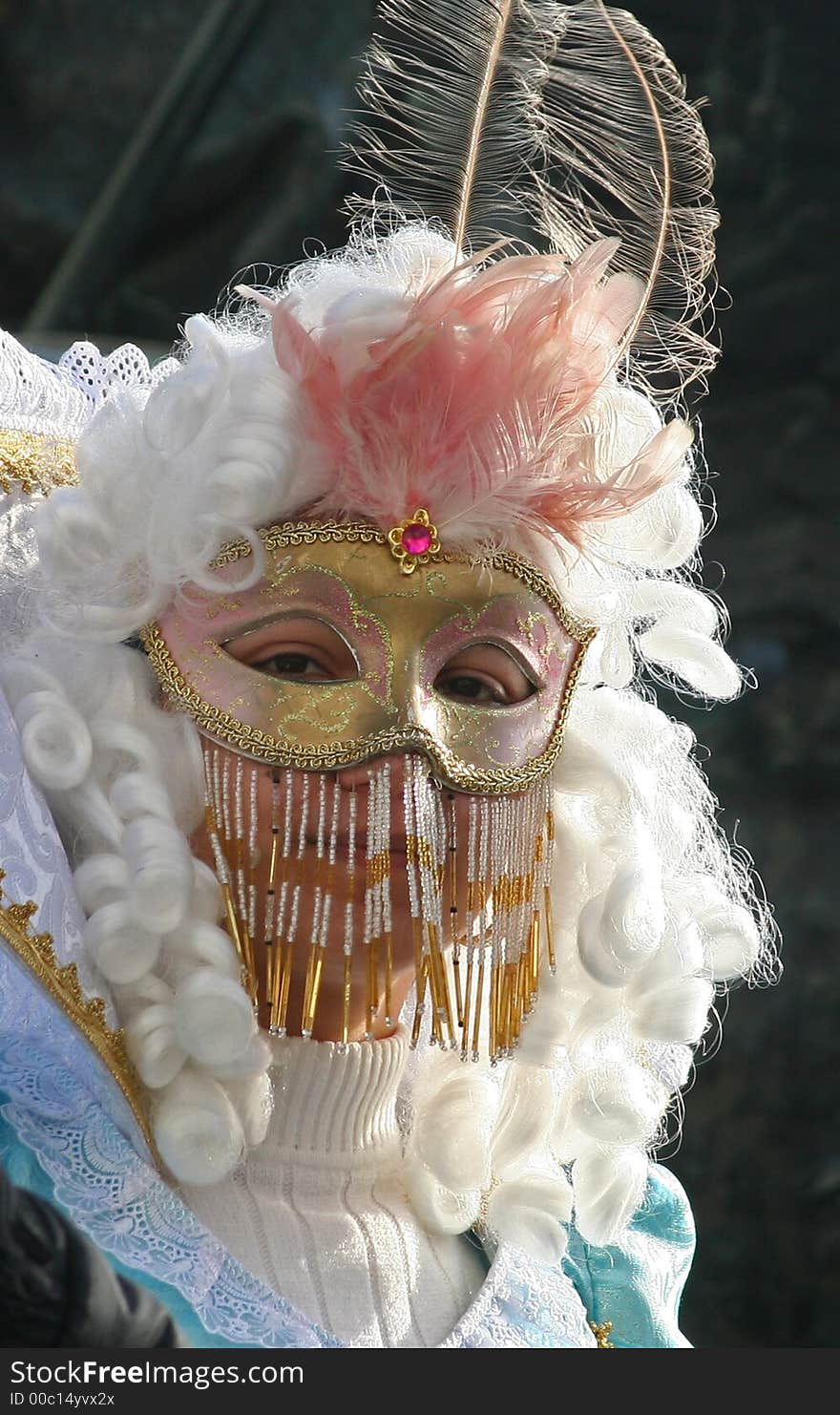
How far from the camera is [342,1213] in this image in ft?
6.99

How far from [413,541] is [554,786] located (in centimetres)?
44

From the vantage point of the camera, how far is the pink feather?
2.04m

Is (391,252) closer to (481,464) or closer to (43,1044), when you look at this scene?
(481,464)

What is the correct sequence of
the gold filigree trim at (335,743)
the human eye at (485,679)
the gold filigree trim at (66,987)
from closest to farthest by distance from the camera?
the gold filigree trim at (66,987) < the gold filigree trim at (335,743) < the human eye at (485,679)

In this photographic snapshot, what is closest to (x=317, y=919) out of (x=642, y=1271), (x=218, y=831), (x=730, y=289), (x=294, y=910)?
(x=294, y=910)

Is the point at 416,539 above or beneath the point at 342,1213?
above

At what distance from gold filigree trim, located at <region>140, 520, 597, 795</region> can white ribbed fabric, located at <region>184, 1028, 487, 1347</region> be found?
0.35 m

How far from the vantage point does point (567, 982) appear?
237 cm

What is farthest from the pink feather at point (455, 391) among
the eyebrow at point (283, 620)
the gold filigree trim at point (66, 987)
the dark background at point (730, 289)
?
the dark background at point (730, 289)

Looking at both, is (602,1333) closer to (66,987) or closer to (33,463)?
(66,987)

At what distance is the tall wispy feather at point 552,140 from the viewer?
2.25 metres

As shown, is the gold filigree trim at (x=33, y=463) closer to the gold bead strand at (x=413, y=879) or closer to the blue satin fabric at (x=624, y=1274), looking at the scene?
the gold bead strand at (x=413, y=879)

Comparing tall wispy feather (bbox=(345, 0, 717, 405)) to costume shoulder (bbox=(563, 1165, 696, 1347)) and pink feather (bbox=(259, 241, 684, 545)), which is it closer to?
pink feather (bbox=(259, 241, 684, 545))

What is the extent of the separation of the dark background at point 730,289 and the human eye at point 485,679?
1778 mm
